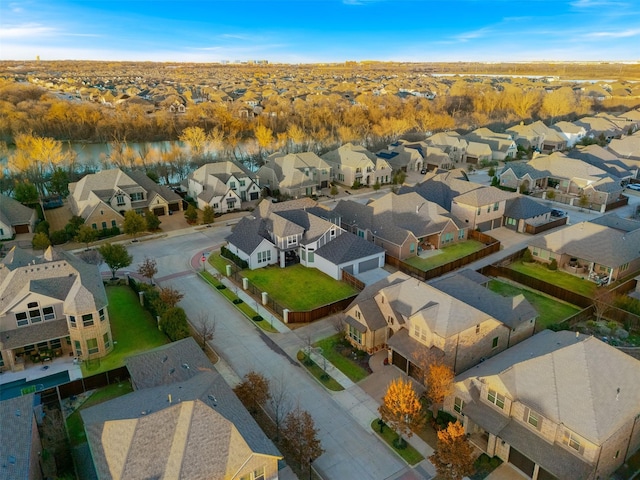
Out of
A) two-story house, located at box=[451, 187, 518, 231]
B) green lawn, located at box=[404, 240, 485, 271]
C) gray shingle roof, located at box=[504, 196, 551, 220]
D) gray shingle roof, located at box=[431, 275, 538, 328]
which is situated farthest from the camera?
gray shingle roof, located at box=[504, 196, 551, 220]

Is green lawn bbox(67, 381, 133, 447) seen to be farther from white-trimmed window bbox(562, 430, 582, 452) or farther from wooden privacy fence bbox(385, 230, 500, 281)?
wooden privacy fence bbox(385, 230, 500, 281)

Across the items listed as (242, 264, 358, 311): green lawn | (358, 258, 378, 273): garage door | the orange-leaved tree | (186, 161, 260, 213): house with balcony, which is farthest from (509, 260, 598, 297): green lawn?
(186, 161, 260, 213): house with balcony

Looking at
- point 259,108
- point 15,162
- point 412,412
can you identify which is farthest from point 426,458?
point 259,108

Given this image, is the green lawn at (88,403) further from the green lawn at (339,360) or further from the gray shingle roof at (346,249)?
the gray shingle roof at (346,249)

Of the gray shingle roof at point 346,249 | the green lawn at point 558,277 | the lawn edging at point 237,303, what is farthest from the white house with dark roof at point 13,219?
the green lawn at point 558,277

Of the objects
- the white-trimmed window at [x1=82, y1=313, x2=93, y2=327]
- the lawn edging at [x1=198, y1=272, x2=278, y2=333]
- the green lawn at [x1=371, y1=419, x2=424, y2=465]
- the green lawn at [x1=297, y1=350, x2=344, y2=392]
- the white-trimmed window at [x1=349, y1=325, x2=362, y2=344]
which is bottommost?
the green lawn at [x1=371, y1=419, x2=424, y2=465]

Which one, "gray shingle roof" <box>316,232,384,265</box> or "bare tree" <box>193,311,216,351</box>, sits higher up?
"gray shingle roof" <box>316,232,384,265</box>

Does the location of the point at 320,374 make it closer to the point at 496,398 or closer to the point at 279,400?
the point at 279,400
